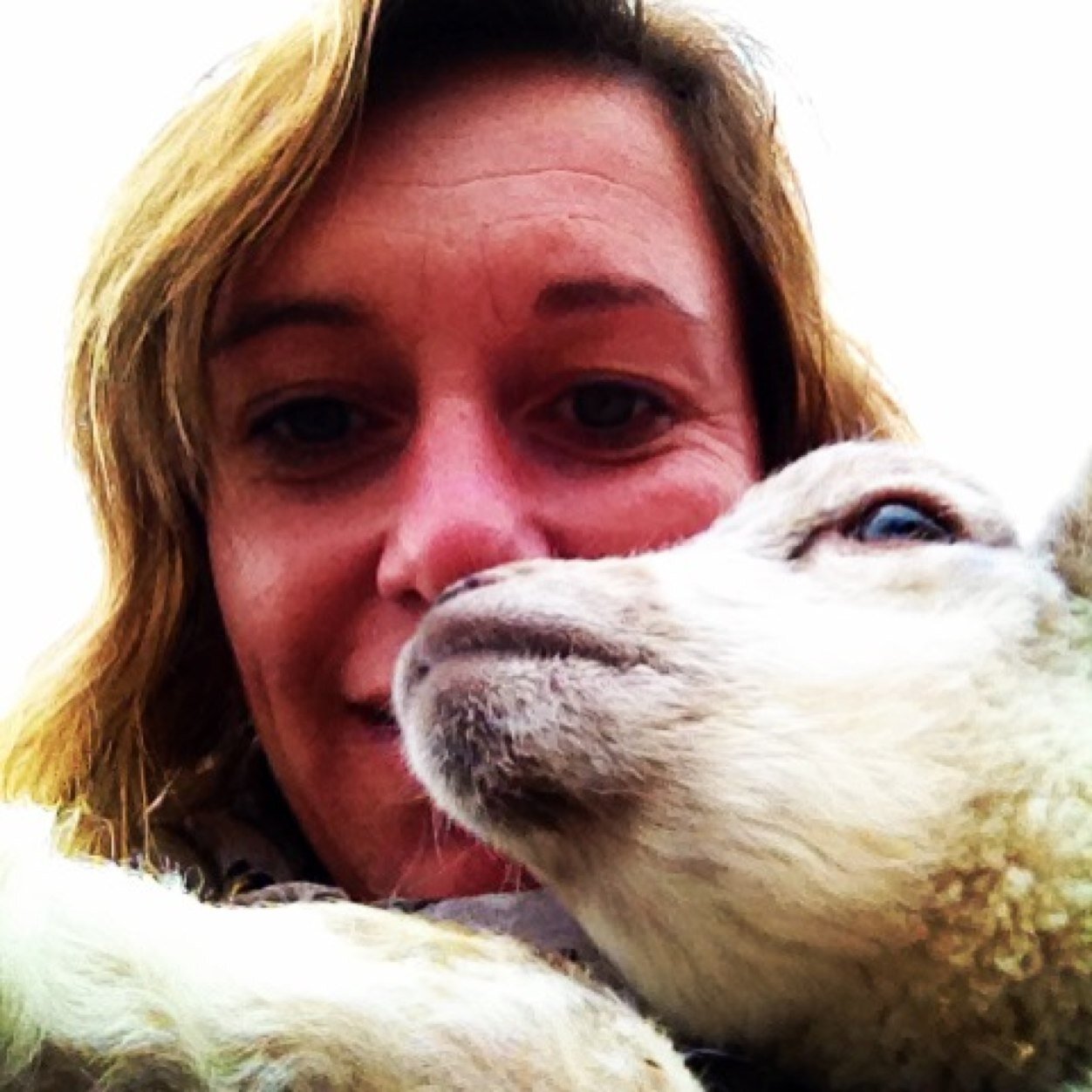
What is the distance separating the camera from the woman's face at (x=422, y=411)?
112 cm

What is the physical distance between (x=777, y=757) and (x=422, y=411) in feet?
1.61

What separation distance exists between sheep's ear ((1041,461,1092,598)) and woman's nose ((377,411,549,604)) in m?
0.38

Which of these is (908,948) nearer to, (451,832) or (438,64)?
(451,832)

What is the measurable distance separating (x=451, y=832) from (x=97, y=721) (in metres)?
0.44

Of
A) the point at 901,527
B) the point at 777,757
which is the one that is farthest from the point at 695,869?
the point at 901,527

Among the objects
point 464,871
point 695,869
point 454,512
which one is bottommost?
point 464,871

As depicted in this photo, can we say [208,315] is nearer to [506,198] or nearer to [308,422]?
[308,422]

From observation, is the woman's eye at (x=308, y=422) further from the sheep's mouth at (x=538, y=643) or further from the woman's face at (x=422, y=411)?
the sheep's mouth at (x=538, y=643)

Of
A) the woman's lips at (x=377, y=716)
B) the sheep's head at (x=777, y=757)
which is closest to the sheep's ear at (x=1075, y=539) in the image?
the sheep's head at (x=777, y=757)

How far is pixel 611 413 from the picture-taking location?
1216 mm

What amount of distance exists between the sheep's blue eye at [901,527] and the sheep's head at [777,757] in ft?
0.14

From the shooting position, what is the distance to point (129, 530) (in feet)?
4.54

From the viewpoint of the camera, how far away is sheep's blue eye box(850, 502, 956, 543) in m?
0.97

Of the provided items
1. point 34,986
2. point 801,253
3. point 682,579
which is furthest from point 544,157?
point 34,986
